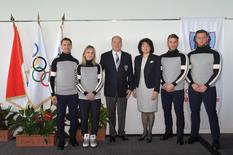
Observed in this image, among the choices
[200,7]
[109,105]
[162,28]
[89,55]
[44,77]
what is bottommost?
[109,105]

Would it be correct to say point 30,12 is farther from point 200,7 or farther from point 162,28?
point 200,7

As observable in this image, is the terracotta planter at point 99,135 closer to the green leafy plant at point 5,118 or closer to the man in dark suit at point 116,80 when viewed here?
the man in dark suit at point 116,80

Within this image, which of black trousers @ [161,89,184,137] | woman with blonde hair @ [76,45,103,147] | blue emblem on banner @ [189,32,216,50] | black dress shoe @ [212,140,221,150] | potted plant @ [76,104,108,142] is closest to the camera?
black dress shoe @ [212,140,221,150]

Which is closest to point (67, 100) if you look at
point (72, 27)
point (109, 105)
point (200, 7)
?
point (109, 105)

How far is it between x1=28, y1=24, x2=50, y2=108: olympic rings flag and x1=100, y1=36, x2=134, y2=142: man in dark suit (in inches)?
41.6

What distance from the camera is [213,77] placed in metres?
3.63

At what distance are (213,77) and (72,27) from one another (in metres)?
2.44

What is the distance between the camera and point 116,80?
3902 millimetres

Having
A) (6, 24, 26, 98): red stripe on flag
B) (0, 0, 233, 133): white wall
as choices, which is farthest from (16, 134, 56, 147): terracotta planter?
(0, 0, 233, 133): white wall

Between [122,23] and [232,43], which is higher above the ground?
[122,23]

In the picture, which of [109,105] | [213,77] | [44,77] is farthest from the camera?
[44,77]

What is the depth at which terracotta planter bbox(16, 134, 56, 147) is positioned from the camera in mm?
3875

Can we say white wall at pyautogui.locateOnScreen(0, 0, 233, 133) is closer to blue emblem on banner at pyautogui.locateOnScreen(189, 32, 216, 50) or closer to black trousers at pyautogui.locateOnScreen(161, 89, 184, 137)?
blue emblem on banner at pyautogui.locateOnScreen(189, 32, 216, 50)

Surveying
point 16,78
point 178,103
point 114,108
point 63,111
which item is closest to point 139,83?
point 114,108
